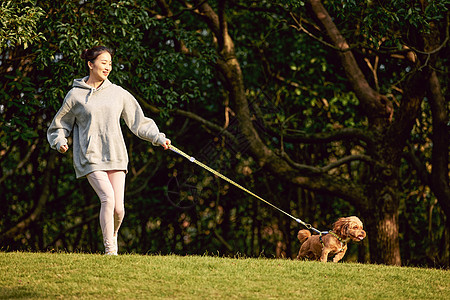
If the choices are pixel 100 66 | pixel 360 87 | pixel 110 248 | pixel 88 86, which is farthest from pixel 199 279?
pixel 360 87

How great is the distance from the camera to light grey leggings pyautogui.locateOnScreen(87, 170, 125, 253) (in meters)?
7.49

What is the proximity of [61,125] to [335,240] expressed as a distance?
12.4 ft

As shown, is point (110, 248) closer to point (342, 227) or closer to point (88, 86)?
point (88, 86)

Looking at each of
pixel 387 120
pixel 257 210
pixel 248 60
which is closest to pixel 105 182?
pixel 387 120

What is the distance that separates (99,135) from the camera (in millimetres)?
7582

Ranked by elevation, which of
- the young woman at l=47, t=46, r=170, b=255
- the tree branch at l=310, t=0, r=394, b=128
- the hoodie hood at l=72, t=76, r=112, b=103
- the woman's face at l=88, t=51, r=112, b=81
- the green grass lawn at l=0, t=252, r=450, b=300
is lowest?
the green grass lawn at l=0, t=252, r=450, b=300

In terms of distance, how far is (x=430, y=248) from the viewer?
1709 centimetres

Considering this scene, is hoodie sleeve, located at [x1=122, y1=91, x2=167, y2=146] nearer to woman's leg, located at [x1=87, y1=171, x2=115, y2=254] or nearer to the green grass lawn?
woman's leg, located at [x1=87, y1=171, x2=115, y2=254]

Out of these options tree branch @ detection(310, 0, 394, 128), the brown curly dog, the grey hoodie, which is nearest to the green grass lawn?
the brown curly dog

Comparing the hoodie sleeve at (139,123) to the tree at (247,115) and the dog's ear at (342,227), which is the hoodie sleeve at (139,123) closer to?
the dog's ear at (342,227)

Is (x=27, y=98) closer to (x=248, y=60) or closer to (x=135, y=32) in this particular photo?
(x=135, y=32)

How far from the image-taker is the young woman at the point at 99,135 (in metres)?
7.53

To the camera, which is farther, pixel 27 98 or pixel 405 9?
pixel 27 98

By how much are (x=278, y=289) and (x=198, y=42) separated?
268 inches
